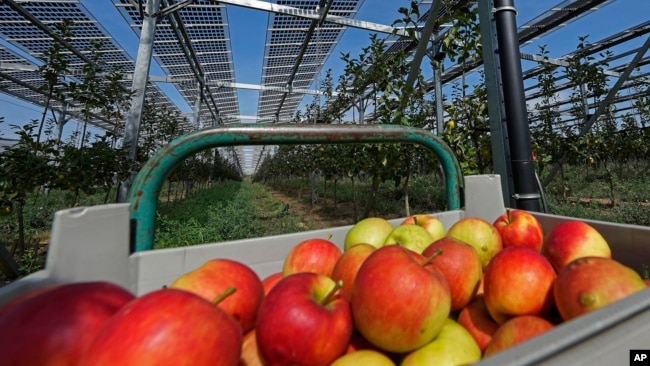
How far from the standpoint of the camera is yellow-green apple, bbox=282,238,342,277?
0.87m

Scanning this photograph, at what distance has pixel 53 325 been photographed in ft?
1.44

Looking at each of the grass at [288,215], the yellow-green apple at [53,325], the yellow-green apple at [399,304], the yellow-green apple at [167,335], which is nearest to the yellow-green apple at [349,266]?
the yellow-green apple at [399,304]

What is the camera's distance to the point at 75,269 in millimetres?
676

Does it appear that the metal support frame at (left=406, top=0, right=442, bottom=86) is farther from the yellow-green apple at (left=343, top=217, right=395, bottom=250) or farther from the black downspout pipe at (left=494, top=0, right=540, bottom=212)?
the yellow-green apple at (left=343, top=217, right=395, bottom=250)

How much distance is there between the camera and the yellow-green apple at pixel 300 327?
57 centimetres

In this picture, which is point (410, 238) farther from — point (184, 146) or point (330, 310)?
point (184, 146)

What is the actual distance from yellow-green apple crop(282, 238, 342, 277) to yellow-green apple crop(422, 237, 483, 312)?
0.94ft

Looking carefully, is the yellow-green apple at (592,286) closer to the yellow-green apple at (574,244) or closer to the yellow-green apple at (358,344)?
the yellow-green apple at (574,244)

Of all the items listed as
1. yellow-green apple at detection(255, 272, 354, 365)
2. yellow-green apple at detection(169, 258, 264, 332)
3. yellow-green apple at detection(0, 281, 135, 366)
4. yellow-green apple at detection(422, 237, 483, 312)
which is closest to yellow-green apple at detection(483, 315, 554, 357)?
yellow-green apple at detection(422, 237, 483, 312)

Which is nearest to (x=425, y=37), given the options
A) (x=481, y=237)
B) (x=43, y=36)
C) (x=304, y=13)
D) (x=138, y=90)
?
(x=481, y=237)

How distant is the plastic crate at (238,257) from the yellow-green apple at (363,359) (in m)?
0.34

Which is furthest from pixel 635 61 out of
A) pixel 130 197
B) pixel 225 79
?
pixel 225 79

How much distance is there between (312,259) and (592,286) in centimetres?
61

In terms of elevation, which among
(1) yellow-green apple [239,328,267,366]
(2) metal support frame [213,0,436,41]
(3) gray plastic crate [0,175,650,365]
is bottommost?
(1) yellow-green apple [239,328,267,366]
